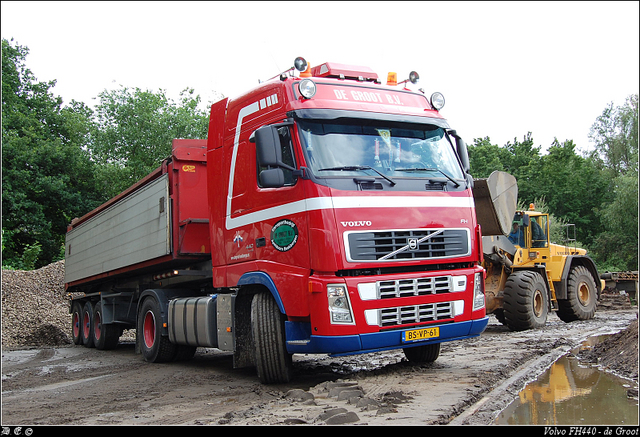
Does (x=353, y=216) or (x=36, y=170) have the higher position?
(x=36, y=170)

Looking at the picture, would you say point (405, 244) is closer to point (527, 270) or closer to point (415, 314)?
point (415, 314)

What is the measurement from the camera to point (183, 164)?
10.0m

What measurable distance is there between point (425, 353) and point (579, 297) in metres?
8.99

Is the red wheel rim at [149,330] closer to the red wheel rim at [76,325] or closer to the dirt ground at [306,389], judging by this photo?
the dirt ground at [306,389]

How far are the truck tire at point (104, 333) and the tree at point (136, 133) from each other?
17890mm

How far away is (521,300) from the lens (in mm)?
13320

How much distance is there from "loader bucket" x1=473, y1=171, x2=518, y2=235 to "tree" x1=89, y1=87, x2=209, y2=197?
2176cm

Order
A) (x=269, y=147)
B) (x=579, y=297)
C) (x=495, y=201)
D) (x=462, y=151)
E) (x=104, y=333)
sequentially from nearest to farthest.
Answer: (x=269, y=147) → (x=462, y=151) → (x=495, y=201) → (x=104, y=333) → (x=579, y=297)

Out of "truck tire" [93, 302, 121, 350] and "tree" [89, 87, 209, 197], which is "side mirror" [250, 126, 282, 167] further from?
"tree" [89, 87, 209, 197]

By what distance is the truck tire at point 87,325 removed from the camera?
595 inches

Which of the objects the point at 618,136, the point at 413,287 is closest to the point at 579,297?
the point at 413,287

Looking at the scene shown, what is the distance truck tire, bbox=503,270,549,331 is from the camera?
43.8 feet

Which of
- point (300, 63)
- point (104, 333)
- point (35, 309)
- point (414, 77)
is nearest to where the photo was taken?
point (300, 63)

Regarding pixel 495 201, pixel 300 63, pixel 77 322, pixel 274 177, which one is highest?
pixel 300 63
